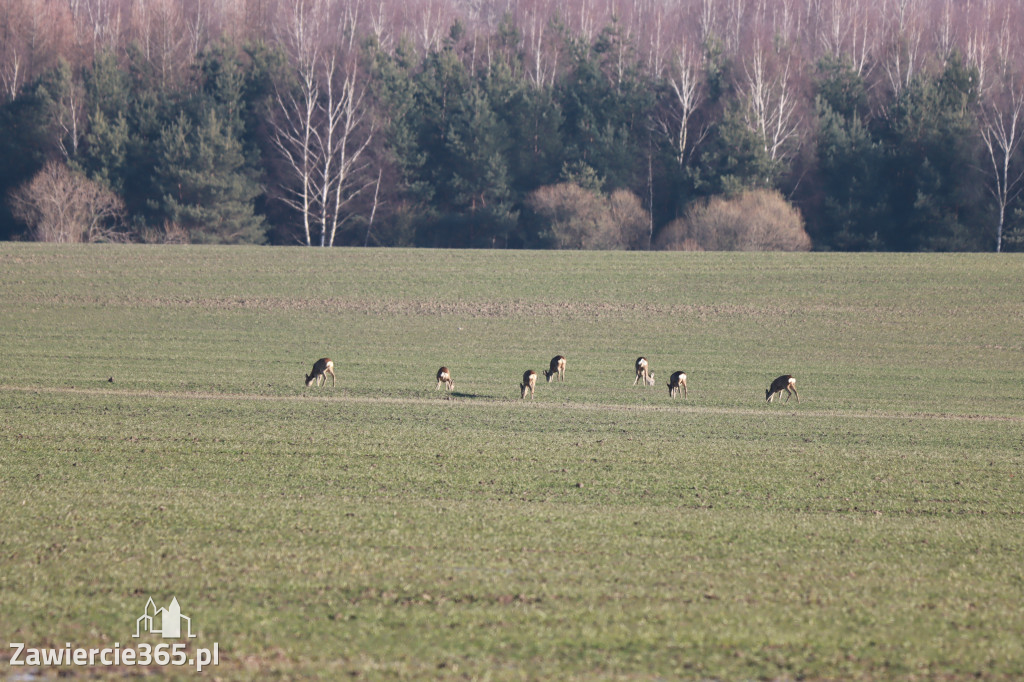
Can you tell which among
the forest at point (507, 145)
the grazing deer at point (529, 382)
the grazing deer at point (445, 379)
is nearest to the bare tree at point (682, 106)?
the forest at point (507, 145)

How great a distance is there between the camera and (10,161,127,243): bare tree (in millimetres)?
61062

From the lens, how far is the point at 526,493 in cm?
1273

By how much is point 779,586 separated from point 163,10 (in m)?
82.8

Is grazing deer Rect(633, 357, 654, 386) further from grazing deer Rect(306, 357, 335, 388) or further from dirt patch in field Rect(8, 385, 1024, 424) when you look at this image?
grazing deer Rect(306, 357, 335, 388)

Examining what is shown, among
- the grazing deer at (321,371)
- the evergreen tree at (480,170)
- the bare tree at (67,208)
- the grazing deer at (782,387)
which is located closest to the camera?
the grazing deer at (782,387)

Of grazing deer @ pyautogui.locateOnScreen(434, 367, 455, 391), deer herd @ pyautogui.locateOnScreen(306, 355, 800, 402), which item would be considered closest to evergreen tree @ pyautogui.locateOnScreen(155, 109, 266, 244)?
deer herd @ pyautogui.locateOnScreen(306, 355, 800, 402)

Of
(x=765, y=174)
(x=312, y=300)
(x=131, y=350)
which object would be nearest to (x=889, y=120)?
(x=765, y=174)

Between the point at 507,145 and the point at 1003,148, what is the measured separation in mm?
30742

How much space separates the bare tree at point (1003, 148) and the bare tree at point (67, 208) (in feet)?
175

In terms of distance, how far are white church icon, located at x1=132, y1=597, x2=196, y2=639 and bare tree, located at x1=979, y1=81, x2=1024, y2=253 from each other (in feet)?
208

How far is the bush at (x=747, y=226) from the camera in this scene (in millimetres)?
58062

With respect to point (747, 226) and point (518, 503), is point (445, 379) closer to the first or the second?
point (518, 503)

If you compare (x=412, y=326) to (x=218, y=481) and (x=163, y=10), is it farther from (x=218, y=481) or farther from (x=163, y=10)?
(x=163, y=10)

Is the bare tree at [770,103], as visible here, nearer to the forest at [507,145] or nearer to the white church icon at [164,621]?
the forest at [507,145]
